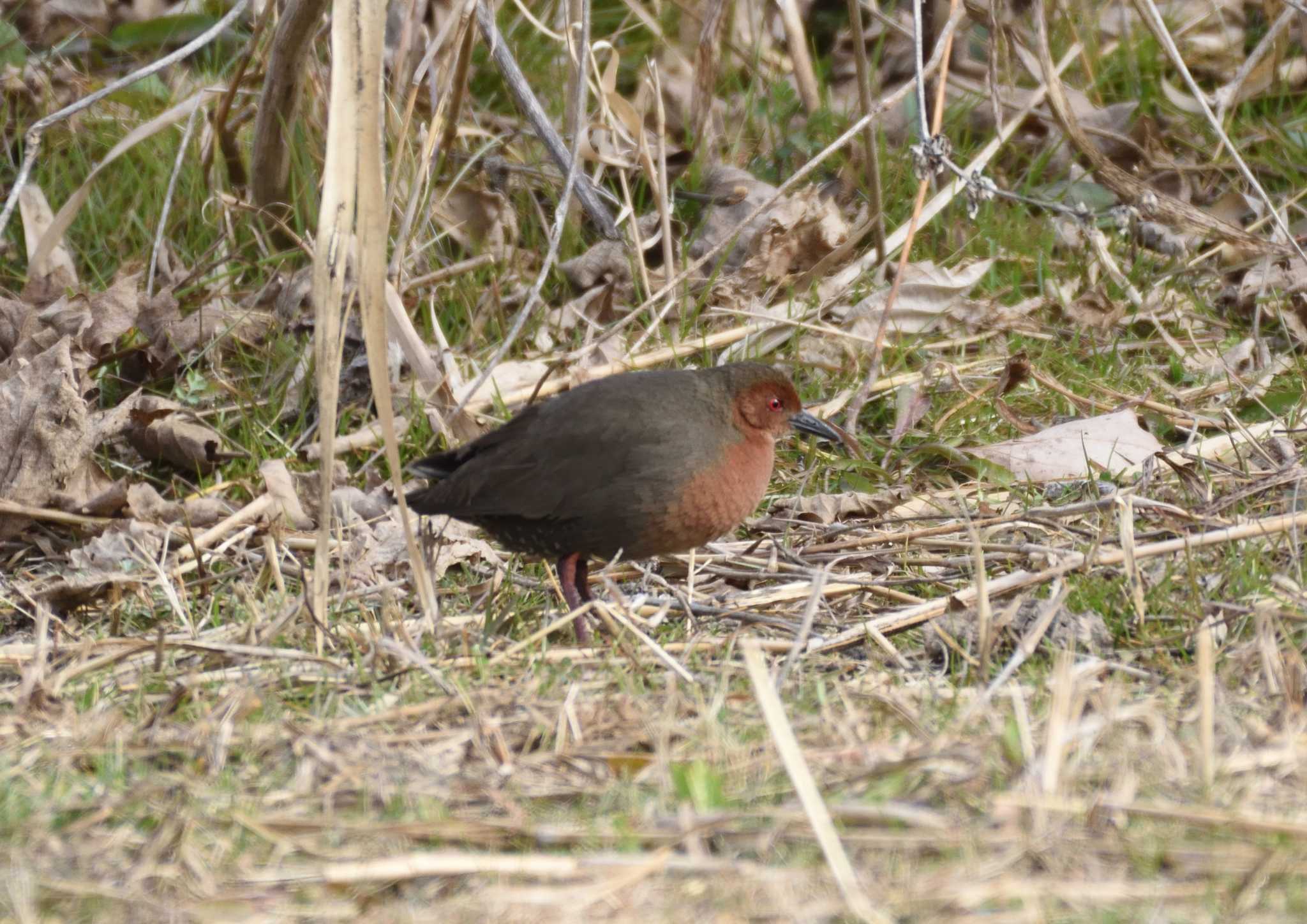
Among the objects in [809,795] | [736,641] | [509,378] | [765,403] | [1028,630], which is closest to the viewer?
[809,795]

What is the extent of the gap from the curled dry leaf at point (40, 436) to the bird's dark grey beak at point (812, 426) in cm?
206

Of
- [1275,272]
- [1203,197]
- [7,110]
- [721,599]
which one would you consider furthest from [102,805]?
[1203,197]

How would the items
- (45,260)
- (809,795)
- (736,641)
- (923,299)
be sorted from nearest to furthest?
(809,795) → (736,641) → (45,260) → (923,299)

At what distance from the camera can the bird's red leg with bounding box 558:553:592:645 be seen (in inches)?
152

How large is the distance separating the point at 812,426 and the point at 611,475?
2.52 feet

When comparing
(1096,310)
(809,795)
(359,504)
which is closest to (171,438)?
(359,504)

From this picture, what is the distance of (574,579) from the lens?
3984mm

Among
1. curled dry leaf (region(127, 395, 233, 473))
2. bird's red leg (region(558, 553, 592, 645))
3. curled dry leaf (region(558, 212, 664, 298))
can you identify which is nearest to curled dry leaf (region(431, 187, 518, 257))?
curled dry leaf (region(558, 212, 664, 298))

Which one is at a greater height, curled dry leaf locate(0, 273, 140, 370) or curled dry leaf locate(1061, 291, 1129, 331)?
curled dry leaf locate(0, 273, 140, 370)

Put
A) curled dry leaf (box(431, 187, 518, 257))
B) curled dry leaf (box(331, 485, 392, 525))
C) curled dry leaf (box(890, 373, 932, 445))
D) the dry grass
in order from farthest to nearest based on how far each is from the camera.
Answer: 1. curled dry leaf (box(431, 187, 518, 257))
2. curled dry leaf (box(890, 373, 932, 445))
3. curled dry leaf (box(331, 485, 392, 525))
4. the dry grass

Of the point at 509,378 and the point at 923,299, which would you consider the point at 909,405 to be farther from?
the point at 509,378

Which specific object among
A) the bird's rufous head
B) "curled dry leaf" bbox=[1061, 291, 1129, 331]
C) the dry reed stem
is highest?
the dry reed stem

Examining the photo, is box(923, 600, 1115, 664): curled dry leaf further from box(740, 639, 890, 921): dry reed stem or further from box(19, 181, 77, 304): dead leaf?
box(19, 181, 77, 304): dead leaf

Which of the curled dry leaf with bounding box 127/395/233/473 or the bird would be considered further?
the curled dry leaf with bounding box 127/395/233/473
